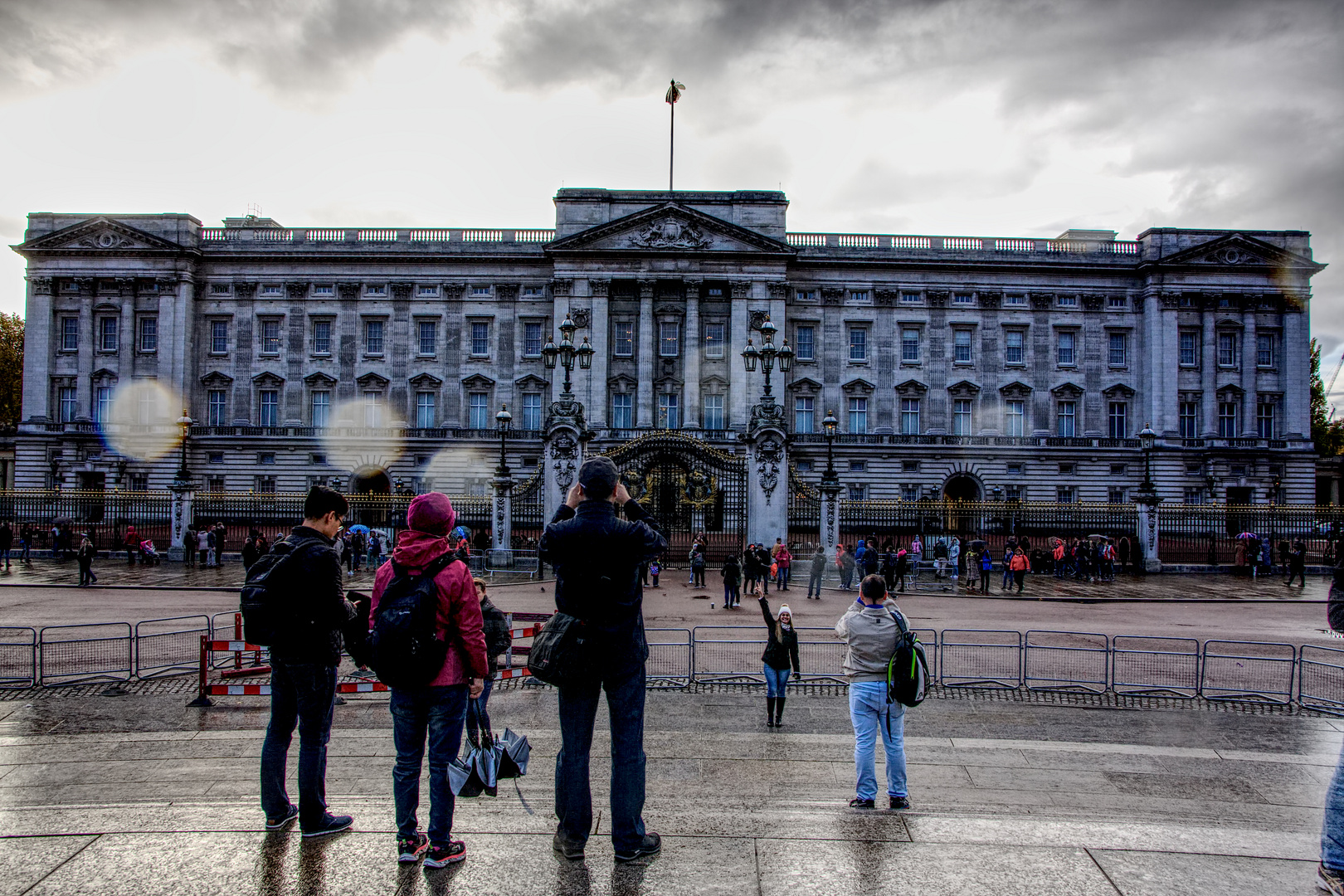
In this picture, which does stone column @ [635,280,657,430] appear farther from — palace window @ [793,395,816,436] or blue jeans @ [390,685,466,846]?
blue jeans @ [390,685,466,846]

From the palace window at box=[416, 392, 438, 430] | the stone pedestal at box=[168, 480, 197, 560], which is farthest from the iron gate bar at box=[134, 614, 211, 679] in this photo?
the palace window at box=[416, 392, 438, 430]

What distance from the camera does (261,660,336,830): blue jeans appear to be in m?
5.08

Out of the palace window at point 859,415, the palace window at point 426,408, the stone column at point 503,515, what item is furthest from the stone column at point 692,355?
the stone column at point 503,515

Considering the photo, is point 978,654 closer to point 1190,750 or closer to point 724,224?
point 1190,750

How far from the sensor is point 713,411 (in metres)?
49.7

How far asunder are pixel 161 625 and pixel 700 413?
3639 centimetres

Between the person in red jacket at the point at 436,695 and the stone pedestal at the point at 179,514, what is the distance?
29.8m

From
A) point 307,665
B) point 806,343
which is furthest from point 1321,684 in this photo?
point 806,343

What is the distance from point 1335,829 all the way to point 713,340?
46234mm

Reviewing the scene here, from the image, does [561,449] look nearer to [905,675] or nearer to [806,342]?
[905,675]

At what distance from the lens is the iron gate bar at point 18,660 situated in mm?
10375

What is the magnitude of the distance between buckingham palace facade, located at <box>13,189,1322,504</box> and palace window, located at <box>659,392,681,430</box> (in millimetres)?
158

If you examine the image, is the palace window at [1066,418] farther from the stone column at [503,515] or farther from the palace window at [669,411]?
the stone column at [503,515]

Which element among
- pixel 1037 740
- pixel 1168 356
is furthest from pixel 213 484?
pixel 1168 356
